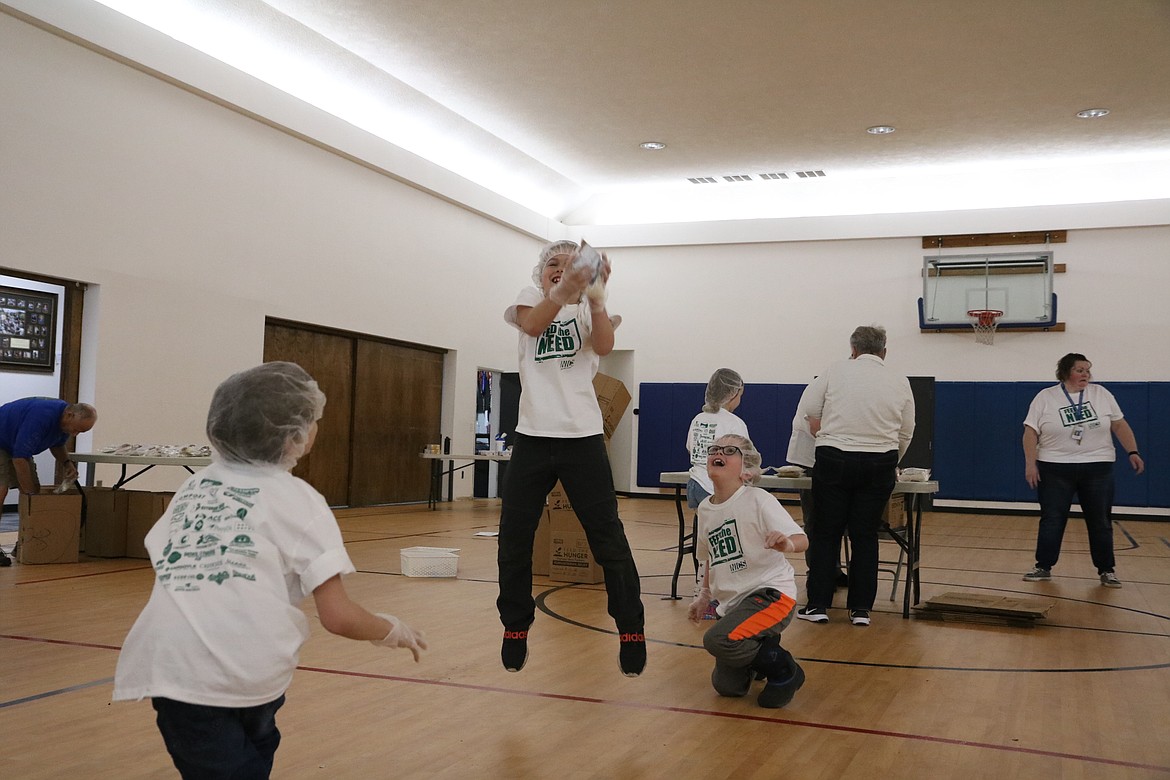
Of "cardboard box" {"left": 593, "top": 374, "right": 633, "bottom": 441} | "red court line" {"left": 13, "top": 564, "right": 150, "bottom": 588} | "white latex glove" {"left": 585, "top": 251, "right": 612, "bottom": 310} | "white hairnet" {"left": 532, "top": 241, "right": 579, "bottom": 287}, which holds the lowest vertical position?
"red court line" {"left": 13, "top": 564, "right": 150, "bottom": 588}

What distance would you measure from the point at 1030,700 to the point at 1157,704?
43 cm

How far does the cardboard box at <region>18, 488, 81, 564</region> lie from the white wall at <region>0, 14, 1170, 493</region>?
1796mm

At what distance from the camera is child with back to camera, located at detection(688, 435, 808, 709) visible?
338 centimetres

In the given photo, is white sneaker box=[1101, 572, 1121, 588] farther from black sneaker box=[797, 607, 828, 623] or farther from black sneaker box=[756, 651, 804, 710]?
black sneaker box=[756, 651, 804, 710]

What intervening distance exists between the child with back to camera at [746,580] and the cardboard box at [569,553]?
8.40 feet

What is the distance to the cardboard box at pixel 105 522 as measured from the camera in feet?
23.2

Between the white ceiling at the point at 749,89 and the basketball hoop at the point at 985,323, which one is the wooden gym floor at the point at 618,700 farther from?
the basketball hoop at the point at 985,323

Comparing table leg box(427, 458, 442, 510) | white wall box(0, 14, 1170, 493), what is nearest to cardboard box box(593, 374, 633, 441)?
white wall box(0, 14, 1170, 493)

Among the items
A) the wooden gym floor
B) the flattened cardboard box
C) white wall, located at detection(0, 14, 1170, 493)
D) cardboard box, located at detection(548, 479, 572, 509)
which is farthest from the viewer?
white wall, located at detection(0, 14, 1170, 493)

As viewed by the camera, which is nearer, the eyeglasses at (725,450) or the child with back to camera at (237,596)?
the child with back to camera at (237,596)

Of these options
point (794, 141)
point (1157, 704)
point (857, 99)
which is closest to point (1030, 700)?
point (1157, 704)

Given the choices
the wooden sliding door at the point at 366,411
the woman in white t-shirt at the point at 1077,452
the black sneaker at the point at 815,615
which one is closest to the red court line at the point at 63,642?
the black sneaker at the point at 815,615

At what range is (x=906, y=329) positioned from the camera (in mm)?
14695

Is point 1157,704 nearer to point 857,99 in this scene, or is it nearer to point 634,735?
point 634,735
